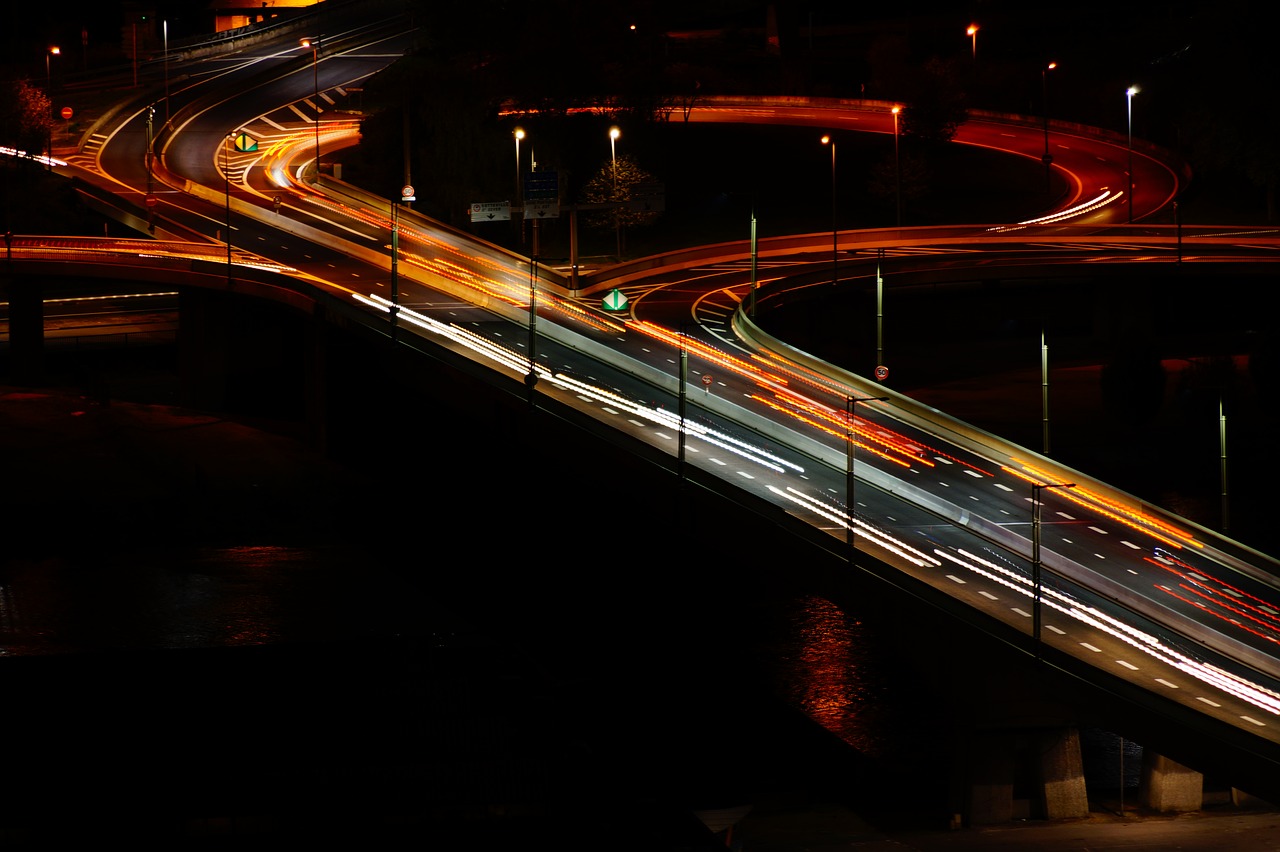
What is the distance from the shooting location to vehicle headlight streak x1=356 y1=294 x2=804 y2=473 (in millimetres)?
47844

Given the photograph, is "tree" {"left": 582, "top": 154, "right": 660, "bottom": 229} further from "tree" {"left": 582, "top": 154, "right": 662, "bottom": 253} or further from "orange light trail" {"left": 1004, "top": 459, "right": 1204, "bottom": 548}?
"orange light trail" {"left": 1004, "top": 459, "right": 1204, "bottom": 548}

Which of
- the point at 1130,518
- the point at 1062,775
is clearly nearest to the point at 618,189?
the point at 1130,518

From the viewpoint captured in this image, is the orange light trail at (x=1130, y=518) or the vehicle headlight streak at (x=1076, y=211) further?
the vehicle headlight streak at (x=1076, y=211)

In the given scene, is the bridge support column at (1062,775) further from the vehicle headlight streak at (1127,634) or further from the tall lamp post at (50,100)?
the tall lamp post at (50,100)

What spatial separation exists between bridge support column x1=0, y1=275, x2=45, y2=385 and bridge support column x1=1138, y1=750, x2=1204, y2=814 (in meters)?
66.4

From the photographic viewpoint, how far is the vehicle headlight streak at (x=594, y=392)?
47844 mm

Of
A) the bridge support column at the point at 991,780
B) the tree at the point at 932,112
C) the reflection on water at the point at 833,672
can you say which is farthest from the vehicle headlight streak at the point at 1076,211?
the bridge support column at the point at 991,780

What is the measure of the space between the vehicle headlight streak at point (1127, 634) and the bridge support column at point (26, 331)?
6161 centimetres

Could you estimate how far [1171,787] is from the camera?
3766 cm

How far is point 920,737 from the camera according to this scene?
4612 cm

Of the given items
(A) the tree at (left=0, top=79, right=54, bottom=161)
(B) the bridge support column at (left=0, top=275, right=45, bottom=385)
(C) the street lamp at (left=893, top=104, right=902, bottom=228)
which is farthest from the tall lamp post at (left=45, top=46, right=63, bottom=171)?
(C) the street lamp at (left=893, top=104, right=902, bottom=228)

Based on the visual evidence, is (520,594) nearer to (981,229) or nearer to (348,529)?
(348,529)

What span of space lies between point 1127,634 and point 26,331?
67663mm

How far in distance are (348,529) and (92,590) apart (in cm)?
1131
